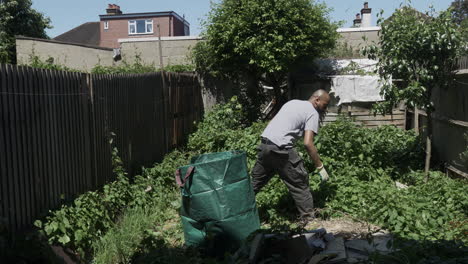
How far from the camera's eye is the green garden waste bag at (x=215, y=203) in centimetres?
444

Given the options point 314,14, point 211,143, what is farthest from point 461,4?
point 211,143

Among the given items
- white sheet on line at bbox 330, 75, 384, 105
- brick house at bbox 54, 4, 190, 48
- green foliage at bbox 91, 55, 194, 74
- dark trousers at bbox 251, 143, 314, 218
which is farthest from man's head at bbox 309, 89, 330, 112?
brick house at bbox 54, 4, 190, 48

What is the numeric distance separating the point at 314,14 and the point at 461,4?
32.4m

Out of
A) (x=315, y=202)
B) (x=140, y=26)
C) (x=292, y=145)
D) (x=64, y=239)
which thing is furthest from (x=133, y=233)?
(x=140, y=26)

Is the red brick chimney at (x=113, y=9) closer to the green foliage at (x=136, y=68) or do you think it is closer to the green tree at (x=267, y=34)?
the green foliage at (x=136, y=68)

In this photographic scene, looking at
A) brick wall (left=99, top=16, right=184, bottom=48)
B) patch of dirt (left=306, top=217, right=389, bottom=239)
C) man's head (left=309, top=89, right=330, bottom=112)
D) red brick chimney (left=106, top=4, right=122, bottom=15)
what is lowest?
patch of dirt (left=306, top=217, right=389, bottom=239)

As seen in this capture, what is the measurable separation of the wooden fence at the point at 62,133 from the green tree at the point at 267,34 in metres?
3.40

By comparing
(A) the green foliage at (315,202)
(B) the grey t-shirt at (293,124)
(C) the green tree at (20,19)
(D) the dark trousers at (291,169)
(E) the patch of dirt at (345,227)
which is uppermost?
(C) the green tree at (20,19)

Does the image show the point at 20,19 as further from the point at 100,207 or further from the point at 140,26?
the point at 100,207

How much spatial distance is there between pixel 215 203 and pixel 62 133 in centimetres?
185

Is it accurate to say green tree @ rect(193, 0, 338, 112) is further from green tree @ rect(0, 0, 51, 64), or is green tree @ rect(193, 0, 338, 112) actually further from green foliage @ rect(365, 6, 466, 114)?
green tree @ rect(0, 0, 51, 64)

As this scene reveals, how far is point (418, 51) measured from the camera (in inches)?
269

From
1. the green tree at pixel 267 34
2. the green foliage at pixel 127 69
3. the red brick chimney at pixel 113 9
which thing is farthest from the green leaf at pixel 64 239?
the red brick chimney at pixel 113 9

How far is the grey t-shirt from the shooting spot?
208 inches
